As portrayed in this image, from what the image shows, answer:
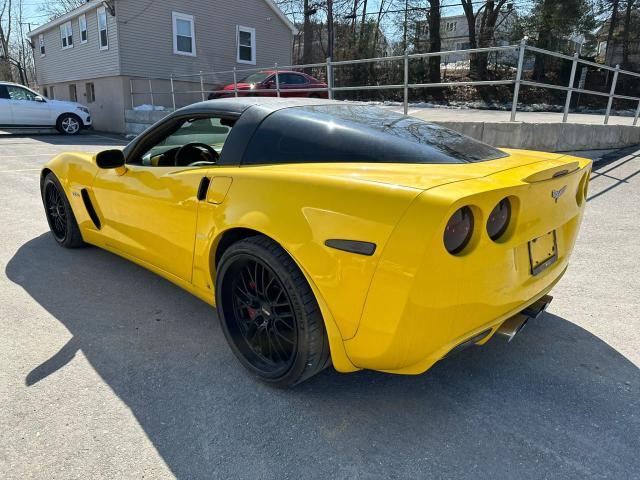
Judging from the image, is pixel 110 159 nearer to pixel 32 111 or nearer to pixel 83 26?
pixel 32 111

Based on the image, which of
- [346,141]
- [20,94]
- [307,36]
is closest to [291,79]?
[20,94]

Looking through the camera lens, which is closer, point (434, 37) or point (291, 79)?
point (291, 79)

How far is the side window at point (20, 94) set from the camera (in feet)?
52.2

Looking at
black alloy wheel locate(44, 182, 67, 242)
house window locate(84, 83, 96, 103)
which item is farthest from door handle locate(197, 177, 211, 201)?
house window locate(84, 83, 96, 103)

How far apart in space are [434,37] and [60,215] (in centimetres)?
2585

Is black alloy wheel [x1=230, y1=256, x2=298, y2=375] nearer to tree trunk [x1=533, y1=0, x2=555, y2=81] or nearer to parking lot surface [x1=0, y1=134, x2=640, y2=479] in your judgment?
parking lot surface [x1=0, y1=134, x2=640, y2=479]

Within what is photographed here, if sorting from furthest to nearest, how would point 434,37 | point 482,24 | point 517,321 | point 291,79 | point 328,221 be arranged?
point 482,24 → point 434,37 → point 291,79 → point 517,321 → point 328,221

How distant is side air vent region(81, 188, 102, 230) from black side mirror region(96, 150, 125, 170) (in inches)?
26.9

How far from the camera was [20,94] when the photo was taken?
52.5ft

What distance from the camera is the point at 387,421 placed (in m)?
2.11

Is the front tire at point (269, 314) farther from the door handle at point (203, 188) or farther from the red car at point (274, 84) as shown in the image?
the red car at point (274, 84)

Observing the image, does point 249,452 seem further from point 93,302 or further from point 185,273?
point 93,302

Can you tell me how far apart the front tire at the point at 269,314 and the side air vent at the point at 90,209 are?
1772 millimetres

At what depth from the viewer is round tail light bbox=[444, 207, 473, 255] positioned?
1.80 meters
